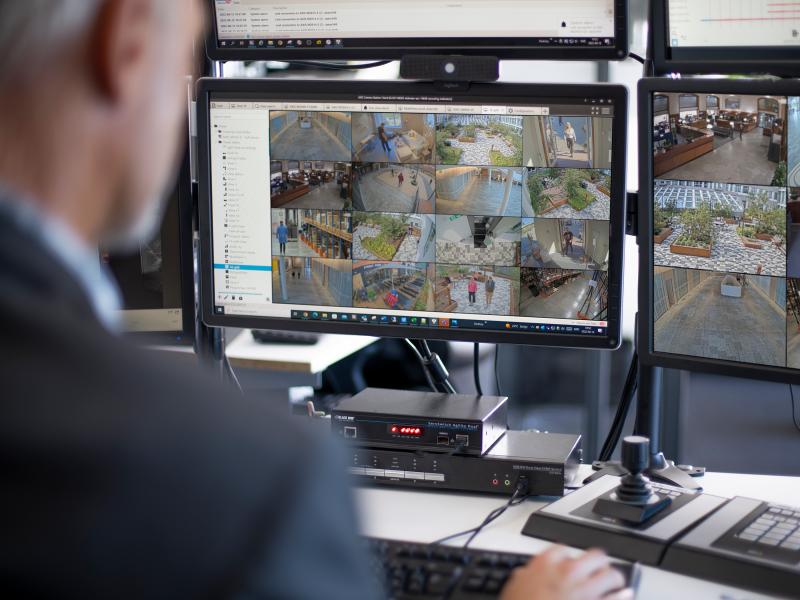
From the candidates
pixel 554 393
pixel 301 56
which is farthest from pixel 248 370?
pixel 554 393

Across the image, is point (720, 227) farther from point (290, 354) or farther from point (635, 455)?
point (290, 354)

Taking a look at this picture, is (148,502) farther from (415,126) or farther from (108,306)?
(415,126)

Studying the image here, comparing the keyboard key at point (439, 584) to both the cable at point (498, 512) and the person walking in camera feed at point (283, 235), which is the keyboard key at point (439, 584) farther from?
the person walking in camera feed at point (283, 235)

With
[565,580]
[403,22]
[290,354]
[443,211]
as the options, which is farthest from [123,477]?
[290,354]

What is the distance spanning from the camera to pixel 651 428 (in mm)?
1481

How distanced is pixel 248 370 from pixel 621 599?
5.94 feet

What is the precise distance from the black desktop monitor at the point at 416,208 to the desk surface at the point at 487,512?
0.77ft

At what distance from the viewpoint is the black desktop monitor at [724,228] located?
1222 mm

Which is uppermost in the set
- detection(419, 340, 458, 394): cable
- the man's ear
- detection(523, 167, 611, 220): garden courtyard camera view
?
the man's ear

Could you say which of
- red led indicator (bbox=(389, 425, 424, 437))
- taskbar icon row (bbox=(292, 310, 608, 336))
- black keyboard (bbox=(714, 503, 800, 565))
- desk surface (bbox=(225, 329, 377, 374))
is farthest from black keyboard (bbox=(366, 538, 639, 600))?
desk surface (bbox=(225, 329, 377, 374))

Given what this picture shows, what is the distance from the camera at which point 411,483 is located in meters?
1.39

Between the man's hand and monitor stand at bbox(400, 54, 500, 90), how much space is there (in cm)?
67

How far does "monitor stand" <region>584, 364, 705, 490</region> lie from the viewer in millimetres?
1427

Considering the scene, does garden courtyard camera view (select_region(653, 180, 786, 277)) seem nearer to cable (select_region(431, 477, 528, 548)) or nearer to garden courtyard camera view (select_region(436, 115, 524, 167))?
garden courtyard camera view (select_region(436, 115, 524, 167))
